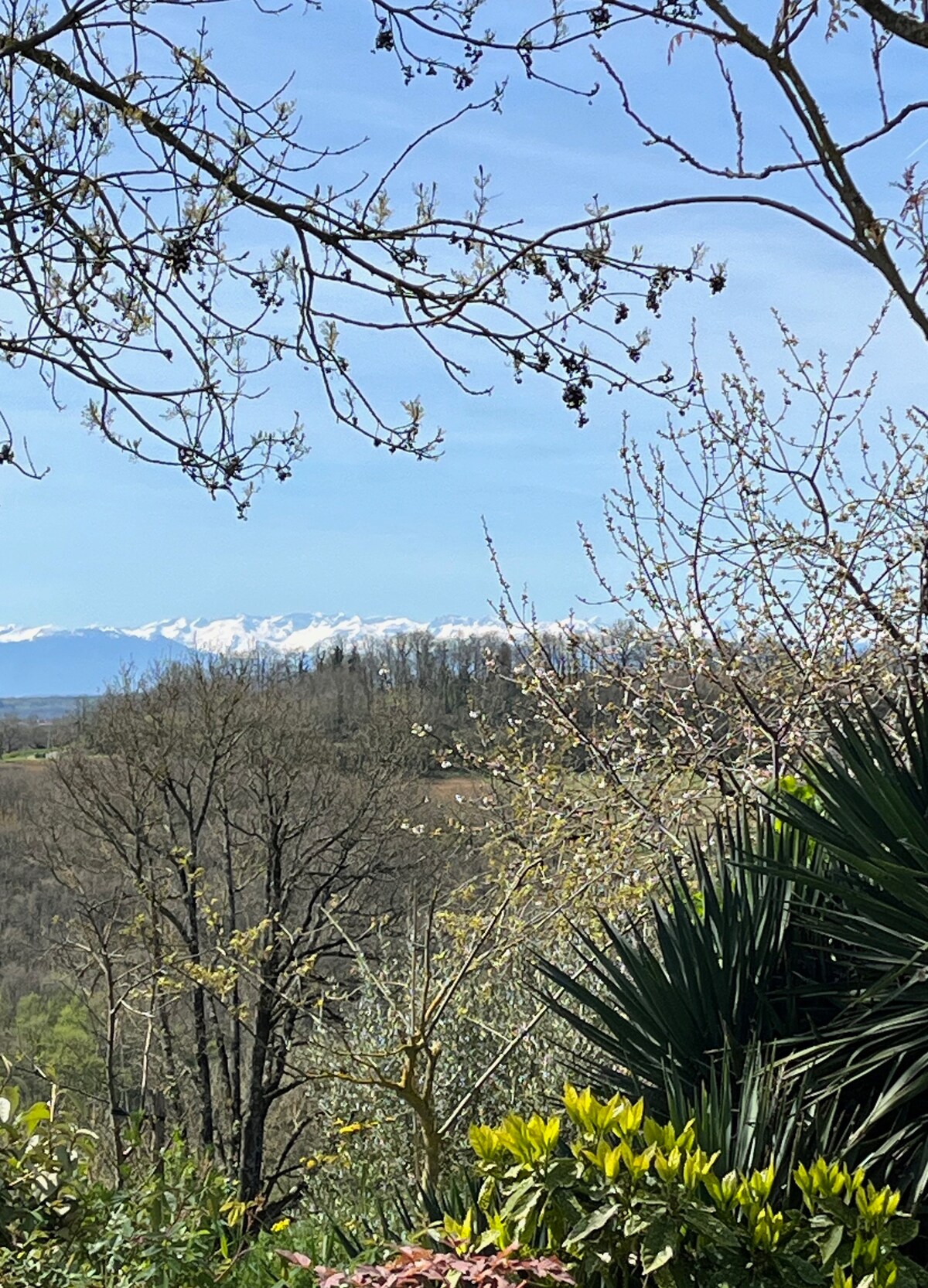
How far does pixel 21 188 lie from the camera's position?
9.46 feet

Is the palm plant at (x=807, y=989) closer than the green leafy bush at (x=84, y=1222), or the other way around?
the palm plant at (x=807, y=989)

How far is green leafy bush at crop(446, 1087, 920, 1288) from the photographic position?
186 centimetres

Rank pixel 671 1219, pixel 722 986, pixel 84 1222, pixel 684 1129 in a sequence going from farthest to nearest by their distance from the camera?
pixel 722 986
pixel 84 1222
pixel 684 1129
pixel 671 1219

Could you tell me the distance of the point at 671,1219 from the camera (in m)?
1.87

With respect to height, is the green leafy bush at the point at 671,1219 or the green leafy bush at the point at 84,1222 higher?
the green leafy bush at the point at 671,1219

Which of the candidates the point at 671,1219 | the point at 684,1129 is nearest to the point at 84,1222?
the point at 684,1129

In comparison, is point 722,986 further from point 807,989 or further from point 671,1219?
point 671,1219

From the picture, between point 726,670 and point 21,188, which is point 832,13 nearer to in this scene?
point 21,188

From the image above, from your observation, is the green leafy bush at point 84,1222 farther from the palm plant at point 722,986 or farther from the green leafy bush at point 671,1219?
the green leafy bush at point 671,1219

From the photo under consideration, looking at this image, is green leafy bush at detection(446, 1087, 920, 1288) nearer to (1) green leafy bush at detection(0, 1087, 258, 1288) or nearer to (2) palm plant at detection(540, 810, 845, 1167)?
(2) palm plant at detection(540, 810, 845, 1167)

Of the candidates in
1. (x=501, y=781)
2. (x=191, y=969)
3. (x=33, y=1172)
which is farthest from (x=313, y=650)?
(x=33, y=1172)

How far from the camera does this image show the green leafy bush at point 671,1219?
1863 millimetres

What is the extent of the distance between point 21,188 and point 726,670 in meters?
4.19

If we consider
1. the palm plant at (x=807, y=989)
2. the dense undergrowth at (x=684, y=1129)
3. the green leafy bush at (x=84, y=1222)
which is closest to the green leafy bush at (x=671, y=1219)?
the dense undergrowth at (x=684, y=1129)
